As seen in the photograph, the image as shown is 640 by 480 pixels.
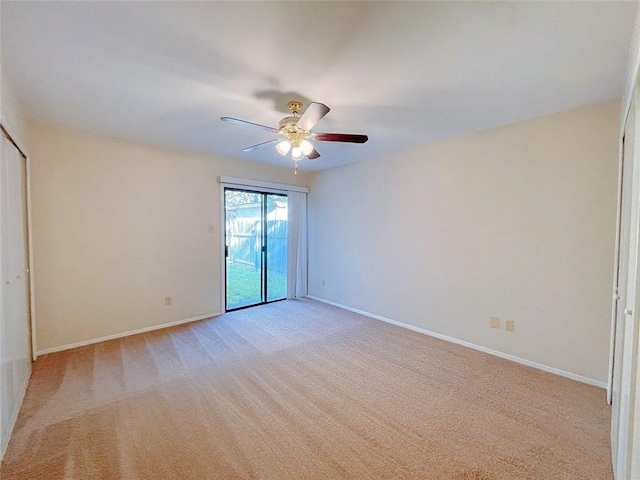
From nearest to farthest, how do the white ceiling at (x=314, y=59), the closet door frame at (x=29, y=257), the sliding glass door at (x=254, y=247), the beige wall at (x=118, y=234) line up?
the white ceiling at (x=314, y=59)
the closet door frame at (x=29, y=257)
the beige wall at (x=118, y=234)
the sliding glass door at (x=254, y=247)

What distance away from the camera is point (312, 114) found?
1932 millimetres

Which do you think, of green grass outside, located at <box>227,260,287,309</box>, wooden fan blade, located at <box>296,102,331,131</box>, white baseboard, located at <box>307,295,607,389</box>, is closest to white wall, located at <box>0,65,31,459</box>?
wooden fan blade, located at <box>296,102,331,131</box>

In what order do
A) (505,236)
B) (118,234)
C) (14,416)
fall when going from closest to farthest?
(14,416)
(505,236)
(118,234)

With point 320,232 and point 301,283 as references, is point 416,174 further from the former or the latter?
point 301,283

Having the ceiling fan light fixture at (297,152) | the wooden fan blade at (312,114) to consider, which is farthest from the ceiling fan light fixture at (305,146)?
the wooden fan blade at (312,114)

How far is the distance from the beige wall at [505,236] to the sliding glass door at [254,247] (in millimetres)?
1530

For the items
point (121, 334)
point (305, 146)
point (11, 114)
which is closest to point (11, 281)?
point (11, 114)

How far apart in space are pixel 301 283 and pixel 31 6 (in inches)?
176

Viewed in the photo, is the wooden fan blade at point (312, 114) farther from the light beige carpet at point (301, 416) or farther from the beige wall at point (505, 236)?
the light beige carpet at point (301, 416)

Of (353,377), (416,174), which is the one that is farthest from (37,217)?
(416,174)

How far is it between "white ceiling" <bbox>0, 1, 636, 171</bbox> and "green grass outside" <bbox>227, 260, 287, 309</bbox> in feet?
8.46

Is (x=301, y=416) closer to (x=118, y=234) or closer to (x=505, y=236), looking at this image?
(x=505, y=236)

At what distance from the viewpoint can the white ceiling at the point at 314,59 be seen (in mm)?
1372

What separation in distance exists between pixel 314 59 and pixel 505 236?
8.29ft
